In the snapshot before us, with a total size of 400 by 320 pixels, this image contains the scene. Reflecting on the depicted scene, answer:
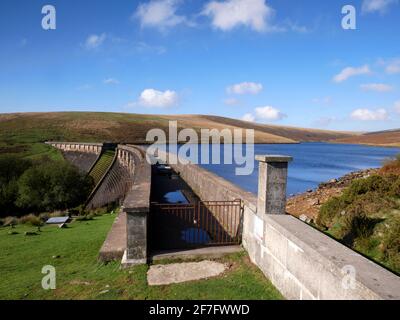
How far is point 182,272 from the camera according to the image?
627 centimetres

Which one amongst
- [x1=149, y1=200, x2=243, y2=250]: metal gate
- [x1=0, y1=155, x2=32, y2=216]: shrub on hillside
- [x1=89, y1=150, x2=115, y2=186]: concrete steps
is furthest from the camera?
[x1=89, y1=150, x2=115, y2=186]: concrete steps

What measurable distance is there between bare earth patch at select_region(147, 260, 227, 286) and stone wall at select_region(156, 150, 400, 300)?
896 millimetres

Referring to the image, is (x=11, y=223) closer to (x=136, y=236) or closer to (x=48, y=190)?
(x=48, y=190)

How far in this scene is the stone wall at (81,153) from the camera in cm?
4788

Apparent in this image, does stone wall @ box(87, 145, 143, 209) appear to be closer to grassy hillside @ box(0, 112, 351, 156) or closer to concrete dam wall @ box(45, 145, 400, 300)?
concrete dam wall @ box(45, 145, 400, 300)

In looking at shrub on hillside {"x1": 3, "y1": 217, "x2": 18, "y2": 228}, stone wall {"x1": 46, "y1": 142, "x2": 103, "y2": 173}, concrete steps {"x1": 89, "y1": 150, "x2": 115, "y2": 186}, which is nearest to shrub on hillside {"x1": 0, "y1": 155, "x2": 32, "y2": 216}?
concrete steps {"x1": 89, "y1": 150, "x2": 115, "y2": 186}

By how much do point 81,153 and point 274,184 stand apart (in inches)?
2120

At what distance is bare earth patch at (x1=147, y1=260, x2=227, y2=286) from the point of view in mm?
5922

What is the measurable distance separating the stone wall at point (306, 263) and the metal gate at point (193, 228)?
739 millimetres

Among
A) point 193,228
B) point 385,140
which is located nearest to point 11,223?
point 193,228

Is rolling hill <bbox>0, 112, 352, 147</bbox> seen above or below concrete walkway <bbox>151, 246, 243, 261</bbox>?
above

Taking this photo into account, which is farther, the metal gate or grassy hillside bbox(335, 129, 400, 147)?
grassy hillside bbox(335, 129, 400, 147)
